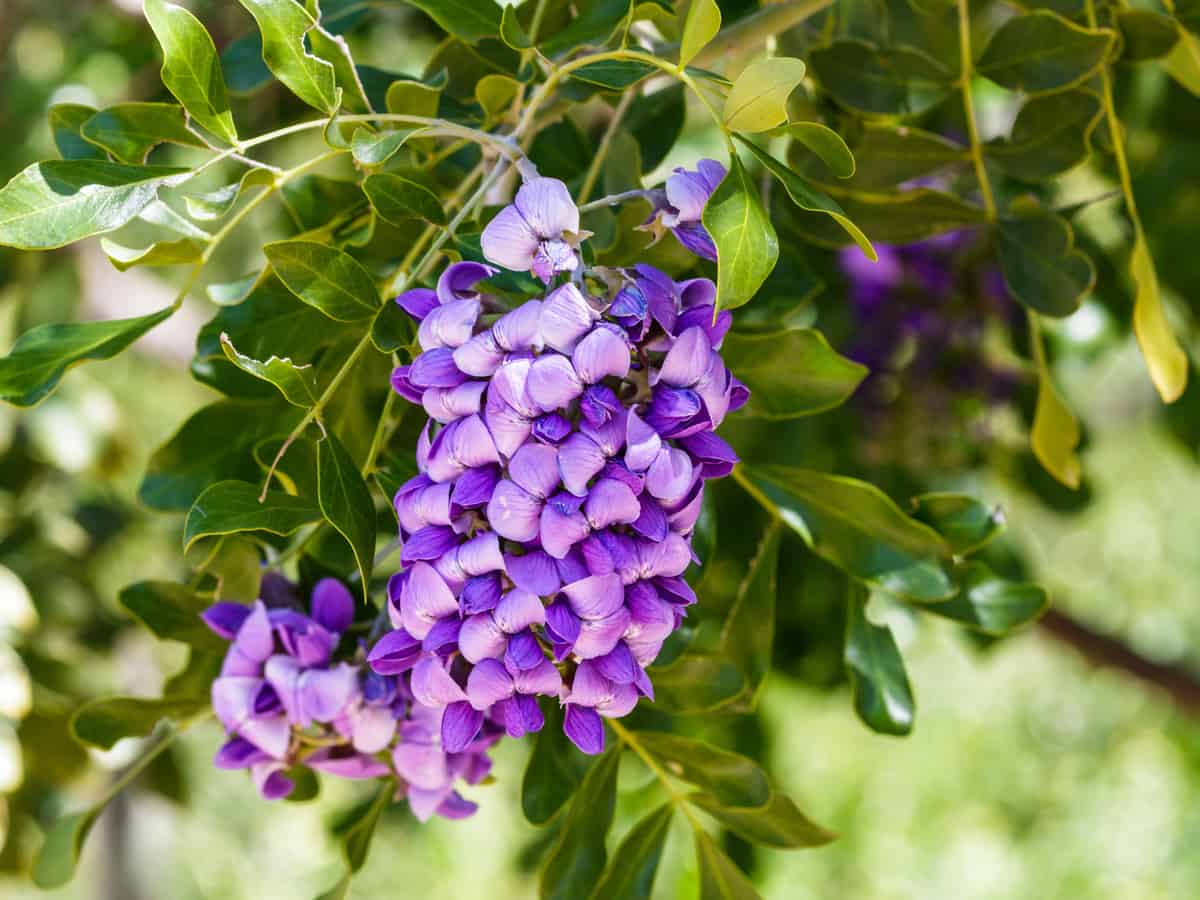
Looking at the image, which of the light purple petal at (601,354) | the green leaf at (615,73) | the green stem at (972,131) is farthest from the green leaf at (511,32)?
the green stem at (972,131)

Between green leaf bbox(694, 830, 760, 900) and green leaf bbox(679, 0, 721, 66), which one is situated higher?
green leaf bbox(679, 0, 721, 66)

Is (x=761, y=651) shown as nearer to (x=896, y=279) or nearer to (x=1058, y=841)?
(x=896, y=279)

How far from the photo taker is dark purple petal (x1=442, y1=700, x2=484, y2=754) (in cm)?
41

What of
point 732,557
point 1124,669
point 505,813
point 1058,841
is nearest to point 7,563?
point 732,557

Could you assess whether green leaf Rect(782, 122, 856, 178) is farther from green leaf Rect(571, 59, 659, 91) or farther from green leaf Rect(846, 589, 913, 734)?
green leaf Rect(846, 589, 913, 734)

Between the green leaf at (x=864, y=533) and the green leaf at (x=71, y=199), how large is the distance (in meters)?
0.27

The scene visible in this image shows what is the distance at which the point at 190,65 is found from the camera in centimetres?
44

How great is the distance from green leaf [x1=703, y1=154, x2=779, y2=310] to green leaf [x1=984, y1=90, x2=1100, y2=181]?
0.27 meters

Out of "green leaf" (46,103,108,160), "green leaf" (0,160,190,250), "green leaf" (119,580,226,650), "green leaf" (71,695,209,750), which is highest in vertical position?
"green leaf" (0,160,190,250)

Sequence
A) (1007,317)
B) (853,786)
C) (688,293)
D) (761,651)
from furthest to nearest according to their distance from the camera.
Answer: (853,786) < (1007,317) < (761,651) < (688,293)

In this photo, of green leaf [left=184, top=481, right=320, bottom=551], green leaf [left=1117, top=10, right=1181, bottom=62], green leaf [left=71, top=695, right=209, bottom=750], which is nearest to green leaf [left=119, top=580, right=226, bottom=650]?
green leaf [left=71, top=695, right=209, bottom=750]

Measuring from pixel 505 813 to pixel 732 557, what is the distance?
2.22 m

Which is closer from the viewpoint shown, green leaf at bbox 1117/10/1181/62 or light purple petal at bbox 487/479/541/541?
light purple petal at bbox 487/479/541/541

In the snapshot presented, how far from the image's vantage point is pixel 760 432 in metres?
0.94
